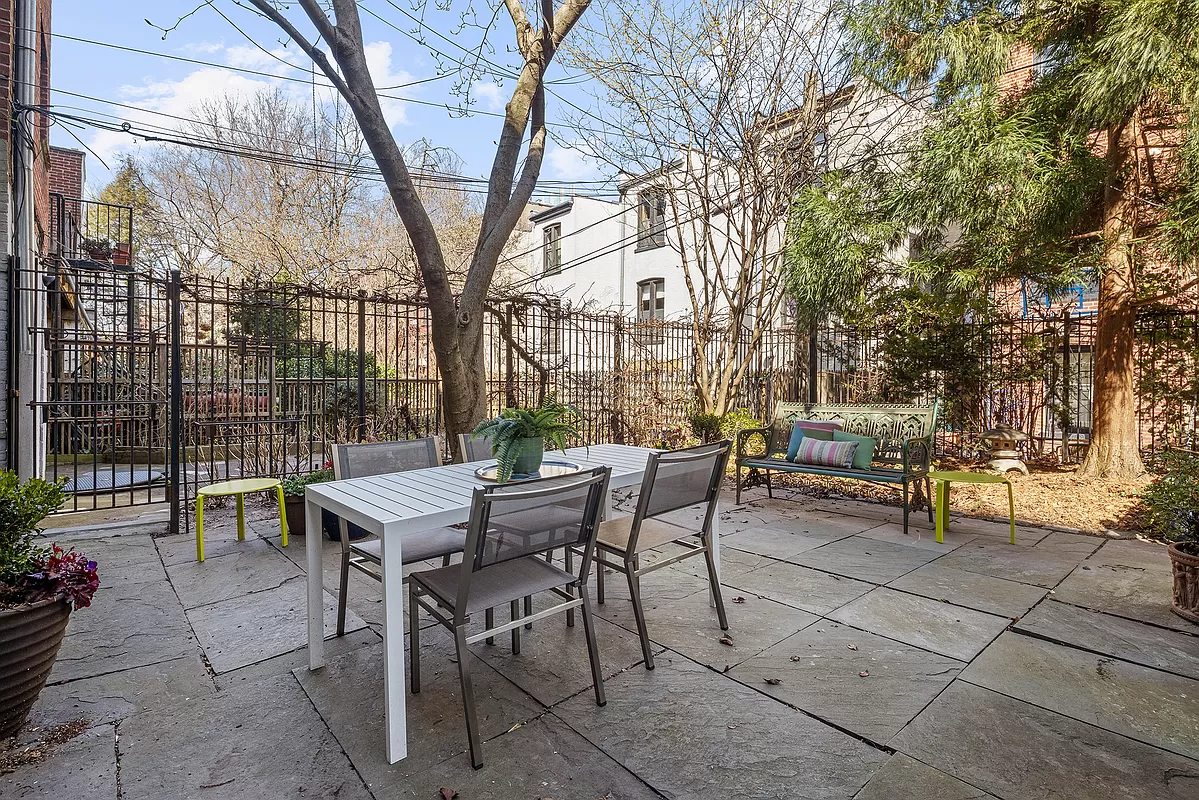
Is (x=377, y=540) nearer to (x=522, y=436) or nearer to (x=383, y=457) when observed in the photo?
(x=383, y=457)

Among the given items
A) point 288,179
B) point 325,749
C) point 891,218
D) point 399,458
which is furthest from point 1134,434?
point 288,179

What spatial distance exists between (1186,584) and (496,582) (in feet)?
10.8

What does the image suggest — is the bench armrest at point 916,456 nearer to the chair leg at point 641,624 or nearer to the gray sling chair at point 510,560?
the chair leg at point 641,624

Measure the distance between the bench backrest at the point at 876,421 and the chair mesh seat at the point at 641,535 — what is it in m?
2.92

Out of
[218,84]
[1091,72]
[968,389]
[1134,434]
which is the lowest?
[1134,434]

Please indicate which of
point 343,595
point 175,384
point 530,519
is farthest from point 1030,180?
point 175,384

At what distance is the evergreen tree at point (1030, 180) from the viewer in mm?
5215

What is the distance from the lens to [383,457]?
3.09 m

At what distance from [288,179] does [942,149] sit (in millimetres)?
11832

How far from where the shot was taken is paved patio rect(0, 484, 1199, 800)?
1.74 m

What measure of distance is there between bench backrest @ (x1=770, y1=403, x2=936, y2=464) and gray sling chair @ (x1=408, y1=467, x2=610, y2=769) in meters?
3.74

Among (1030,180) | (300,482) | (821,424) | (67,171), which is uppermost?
(67,171)

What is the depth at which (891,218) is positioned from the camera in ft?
20.5

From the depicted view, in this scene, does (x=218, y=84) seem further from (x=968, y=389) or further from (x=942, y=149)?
(x=968, y=389)
